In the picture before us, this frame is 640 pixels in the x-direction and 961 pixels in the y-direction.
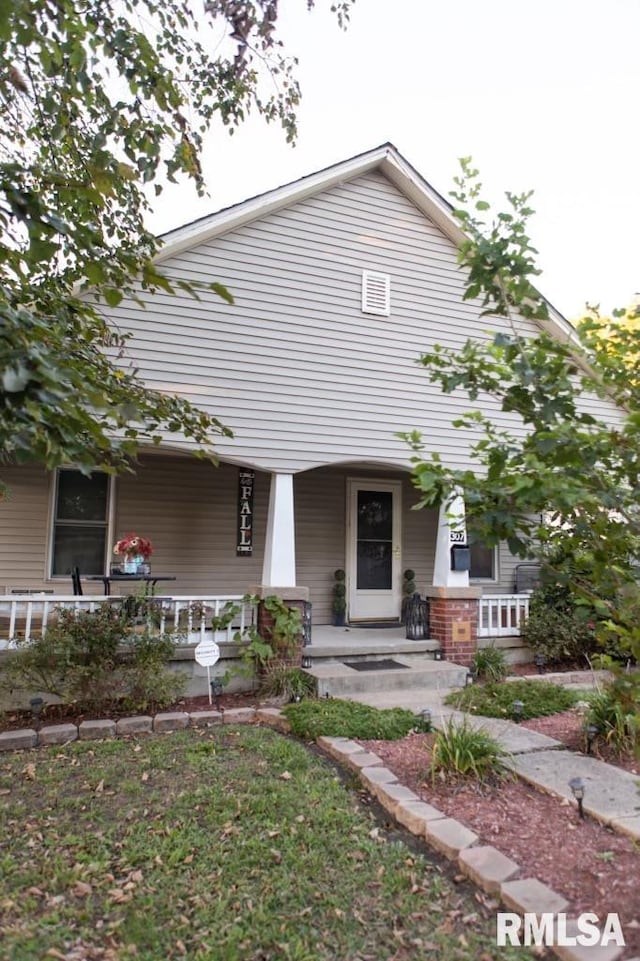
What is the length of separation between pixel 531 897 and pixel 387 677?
152 inches

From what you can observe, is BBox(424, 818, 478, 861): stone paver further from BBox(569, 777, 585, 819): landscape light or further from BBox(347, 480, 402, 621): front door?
BBox(347, 480, 402, 621): front door

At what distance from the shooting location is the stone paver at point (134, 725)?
4867mm

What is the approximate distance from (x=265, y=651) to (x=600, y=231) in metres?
8.59

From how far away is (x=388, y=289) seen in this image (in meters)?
7.92

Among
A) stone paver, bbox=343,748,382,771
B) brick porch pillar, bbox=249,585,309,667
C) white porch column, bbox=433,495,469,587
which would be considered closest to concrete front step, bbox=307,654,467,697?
brick porch pillar, bbox=249,585,309,667

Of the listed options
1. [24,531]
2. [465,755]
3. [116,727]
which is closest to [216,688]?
[116,727]

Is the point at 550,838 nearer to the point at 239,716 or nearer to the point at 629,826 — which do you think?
the point at 629,826

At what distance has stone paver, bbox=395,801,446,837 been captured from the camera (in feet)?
10.4

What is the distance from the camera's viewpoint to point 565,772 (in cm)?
398

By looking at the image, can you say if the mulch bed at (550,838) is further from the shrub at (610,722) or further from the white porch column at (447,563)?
the white porch column at (447,563)

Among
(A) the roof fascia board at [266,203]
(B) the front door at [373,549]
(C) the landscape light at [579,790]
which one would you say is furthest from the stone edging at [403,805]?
(A) the roof fascia board at [266,203]

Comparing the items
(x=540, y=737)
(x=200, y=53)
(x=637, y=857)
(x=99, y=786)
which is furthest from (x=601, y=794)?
(x=200, y=53)

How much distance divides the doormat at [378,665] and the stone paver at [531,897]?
3.97 metres

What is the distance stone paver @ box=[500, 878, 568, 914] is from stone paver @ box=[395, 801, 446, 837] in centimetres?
67
